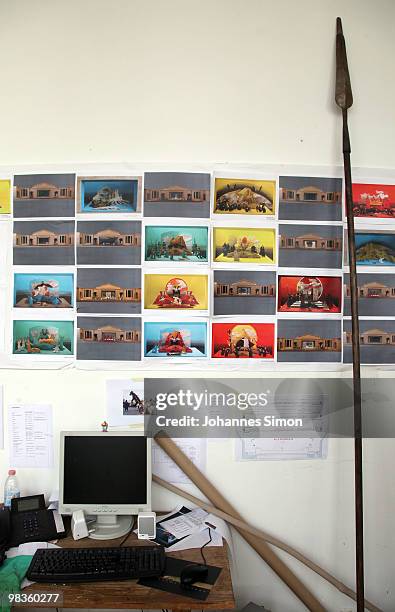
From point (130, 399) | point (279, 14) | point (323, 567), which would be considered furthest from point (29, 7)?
point (323, 567)

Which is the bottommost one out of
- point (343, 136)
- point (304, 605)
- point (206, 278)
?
point (304, 605)

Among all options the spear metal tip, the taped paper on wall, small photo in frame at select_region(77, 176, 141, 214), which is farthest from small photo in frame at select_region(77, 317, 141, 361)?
the spear metal tip

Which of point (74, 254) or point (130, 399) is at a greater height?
point (74, 254)

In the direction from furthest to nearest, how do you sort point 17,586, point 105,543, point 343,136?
1. point 343,136
2. point 105,543
3. point 17,586

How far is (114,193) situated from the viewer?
5.88 feet

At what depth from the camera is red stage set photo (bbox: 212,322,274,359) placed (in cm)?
180

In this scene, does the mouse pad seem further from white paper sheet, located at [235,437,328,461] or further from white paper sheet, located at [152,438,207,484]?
white paper sheet, located at [235,437,328,461]

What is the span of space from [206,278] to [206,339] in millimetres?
251

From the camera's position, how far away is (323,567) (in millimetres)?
1808

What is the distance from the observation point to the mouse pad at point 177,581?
132 cm

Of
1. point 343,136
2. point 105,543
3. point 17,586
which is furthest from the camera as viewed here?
point 343,136

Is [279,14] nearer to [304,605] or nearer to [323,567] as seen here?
[323,567]

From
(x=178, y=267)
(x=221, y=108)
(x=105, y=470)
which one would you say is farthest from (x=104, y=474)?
(x=221, y=108)

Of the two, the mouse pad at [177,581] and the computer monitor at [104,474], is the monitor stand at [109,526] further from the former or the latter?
the mouse pad at [177,581]
